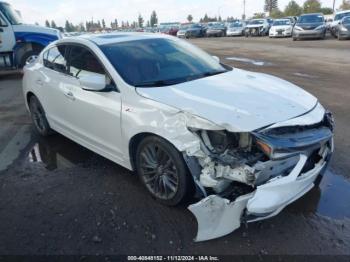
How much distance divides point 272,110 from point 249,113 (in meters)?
0.26

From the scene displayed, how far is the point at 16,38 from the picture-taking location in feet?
40.3

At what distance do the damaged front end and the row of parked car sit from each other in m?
23.3

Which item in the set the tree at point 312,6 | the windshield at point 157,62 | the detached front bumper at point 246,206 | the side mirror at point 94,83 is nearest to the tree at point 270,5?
the tree at point 312,6

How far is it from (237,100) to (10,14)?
11.6 meters

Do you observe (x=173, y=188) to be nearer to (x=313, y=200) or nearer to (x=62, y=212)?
(x=62, y=212)

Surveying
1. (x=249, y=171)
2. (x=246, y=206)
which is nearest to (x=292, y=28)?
(x=249, y=171)

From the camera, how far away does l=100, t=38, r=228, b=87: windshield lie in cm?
393

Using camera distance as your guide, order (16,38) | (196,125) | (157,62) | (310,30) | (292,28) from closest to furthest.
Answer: (196,125) → (157,62) → (16,38) → (310,30) → (292,28)

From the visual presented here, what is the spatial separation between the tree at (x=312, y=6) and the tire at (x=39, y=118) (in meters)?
70.9

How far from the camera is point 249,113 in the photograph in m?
3.11

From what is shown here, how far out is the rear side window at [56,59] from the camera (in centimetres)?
490

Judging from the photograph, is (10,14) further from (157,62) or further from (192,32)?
(192,32)

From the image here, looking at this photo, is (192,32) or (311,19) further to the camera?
(192,32)

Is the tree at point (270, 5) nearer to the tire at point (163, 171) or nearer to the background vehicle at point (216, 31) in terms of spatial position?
the background vehicle at point (216, 31)
